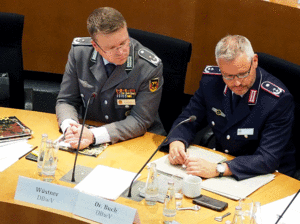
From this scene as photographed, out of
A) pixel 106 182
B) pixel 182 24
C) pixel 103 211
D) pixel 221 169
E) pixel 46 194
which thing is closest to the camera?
pixel 103 211

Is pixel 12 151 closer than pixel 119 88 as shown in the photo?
Yes

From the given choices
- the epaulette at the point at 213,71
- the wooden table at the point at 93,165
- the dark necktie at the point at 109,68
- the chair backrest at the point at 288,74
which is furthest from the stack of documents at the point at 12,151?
the chair backrest at the point at 288,74

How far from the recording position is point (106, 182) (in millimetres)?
2305

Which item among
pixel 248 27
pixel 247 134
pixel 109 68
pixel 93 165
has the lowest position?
pixel 93 165

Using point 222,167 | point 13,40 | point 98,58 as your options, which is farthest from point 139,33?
point 222,167

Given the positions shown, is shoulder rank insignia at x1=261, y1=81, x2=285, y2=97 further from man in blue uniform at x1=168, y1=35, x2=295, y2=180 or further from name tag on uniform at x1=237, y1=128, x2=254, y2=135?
name tag on uniform at x1=237, y1=128, x2=254, y2=135

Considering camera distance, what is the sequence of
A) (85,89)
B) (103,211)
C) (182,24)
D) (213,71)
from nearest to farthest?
1. (103,211)
2. (213,71)
3. (85,89)
4. (182,24)

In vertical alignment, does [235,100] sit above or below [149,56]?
below

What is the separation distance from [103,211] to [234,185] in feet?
2.21

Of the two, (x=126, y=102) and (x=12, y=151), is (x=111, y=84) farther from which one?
(x=12, y=151)

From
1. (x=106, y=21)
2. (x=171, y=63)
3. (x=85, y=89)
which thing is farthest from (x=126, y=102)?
(x=106, y=21)

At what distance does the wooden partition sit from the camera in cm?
340

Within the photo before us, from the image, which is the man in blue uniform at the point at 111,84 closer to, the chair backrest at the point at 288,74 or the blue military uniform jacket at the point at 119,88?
the blue military uniform jacket at the point at 119,88

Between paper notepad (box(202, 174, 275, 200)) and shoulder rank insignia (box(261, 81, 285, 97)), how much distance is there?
1.35 feet
